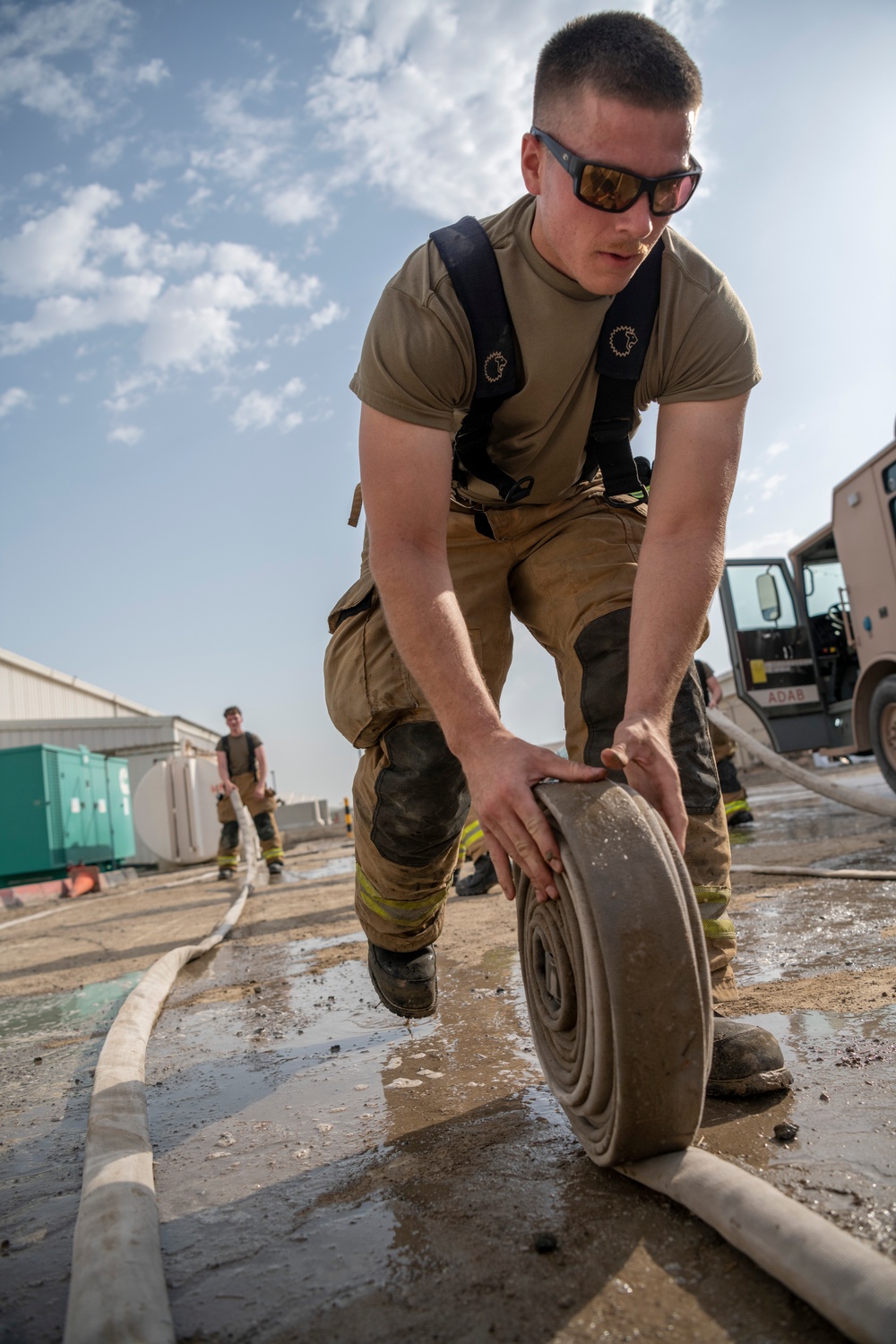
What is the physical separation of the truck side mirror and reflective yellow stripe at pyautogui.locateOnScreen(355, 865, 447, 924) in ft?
25.0

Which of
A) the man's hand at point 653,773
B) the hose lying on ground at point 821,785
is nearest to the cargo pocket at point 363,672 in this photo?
the man's hand at point 653,773

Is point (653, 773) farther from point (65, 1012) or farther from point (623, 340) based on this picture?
point (65, 1012)

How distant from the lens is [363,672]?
85.5 inches

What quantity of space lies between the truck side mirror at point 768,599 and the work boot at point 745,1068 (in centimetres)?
809

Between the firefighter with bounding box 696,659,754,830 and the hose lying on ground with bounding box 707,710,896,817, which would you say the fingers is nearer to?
the hose lying on ground with bounding box 707,710,896,817

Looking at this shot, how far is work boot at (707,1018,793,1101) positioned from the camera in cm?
156

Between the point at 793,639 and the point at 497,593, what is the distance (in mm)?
7657

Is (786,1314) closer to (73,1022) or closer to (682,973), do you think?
(682,973)

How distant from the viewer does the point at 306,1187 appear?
1421 mm

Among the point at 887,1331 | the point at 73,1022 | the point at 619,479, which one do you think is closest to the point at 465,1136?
the point at 887,1331

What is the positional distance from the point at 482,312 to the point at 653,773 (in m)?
0.96

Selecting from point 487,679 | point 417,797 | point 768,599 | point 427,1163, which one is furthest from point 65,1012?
point 768,599

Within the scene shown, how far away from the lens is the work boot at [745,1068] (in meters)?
1.56

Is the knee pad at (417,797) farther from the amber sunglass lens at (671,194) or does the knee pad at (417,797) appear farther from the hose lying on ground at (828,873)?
the hose lying on ground at (828,873)
